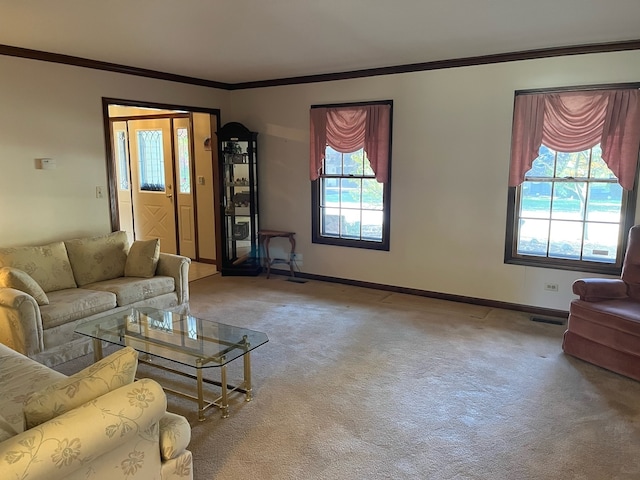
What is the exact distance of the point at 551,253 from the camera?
462 cm

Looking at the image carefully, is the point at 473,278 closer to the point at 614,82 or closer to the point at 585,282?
the point at 585,282

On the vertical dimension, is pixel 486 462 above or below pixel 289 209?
below

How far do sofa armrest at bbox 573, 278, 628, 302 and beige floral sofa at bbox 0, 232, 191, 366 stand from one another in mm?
3504

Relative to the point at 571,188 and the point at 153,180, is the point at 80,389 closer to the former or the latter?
the point at 571,188

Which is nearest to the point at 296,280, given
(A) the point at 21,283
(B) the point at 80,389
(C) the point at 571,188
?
(A) the point at 21,283

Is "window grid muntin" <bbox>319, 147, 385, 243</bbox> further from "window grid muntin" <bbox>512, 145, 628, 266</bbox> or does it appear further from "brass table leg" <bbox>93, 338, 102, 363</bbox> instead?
"brass table leg" <bbox>93, 338, 102, 363</bbox>

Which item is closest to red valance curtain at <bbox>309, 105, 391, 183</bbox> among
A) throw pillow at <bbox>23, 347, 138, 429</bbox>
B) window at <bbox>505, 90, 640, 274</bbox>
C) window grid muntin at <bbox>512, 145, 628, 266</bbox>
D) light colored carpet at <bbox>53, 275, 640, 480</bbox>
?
window at <bbox>505, 90, 640, 274</bbox>

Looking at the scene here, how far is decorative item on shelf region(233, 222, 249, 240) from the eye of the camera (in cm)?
637

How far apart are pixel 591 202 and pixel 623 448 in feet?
8.15

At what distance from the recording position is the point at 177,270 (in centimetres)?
455

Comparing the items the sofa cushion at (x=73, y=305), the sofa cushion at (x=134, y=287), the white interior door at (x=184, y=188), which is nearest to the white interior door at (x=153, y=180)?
the white interior door at (x=184, y=188)

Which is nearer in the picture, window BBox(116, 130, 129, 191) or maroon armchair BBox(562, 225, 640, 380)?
maroon armchair BBox(562, 225, 640, 380)

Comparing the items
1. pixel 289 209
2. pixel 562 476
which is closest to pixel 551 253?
pixel 562 476

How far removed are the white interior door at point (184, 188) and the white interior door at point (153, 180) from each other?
0.11 metres
